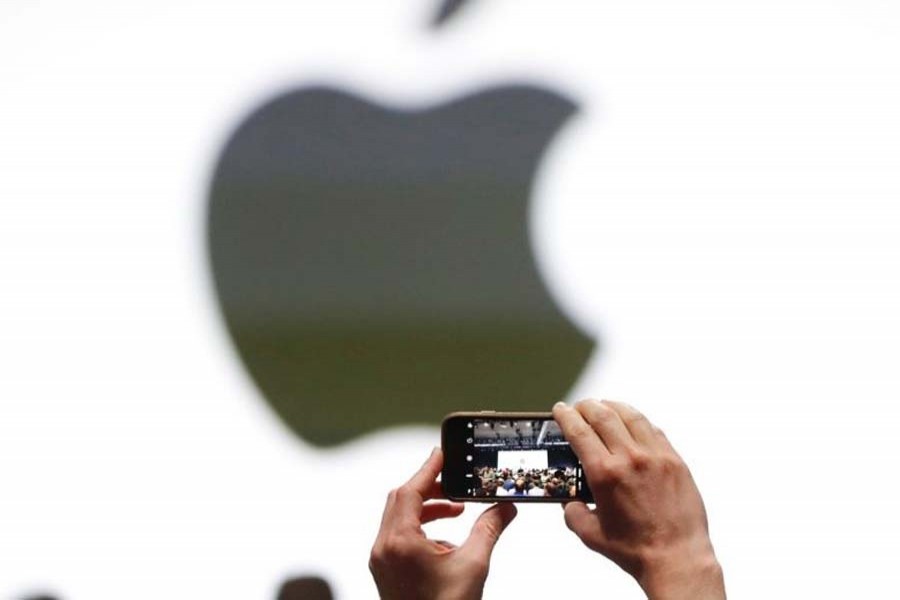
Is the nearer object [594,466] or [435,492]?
[594,466]

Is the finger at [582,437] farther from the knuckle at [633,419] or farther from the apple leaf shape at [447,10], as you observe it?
the apple leaf shape at [447,10]

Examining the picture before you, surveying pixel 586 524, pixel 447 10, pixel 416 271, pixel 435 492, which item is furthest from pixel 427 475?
pixel 447 10

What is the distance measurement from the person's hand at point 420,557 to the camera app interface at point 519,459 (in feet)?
0.10

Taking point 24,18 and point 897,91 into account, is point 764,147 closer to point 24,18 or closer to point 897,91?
point 897,91

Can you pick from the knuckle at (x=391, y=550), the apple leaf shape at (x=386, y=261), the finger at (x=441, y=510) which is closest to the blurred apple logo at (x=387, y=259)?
the apple leaf shape at (x=386, y=261)

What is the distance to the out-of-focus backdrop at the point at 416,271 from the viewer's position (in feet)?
2.83

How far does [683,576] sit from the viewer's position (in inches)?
23.1

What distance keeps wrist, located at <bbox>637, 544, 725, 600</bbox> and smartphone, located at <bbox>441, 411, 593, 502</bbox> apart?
0.45 ft

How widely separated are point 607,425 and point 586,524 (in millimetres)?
70

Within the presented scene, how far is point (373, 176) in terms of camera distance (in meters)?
0.90

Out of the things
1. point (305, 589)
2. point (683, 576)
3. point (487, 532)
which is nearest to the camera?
point (683, 576)

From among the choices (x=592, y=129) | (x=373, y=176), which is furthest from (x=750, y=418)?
(x=373, y=176)

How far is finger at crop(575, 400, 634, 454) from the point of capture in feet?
2.02

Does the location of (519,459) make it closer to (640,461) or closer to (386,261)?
(640,461)
